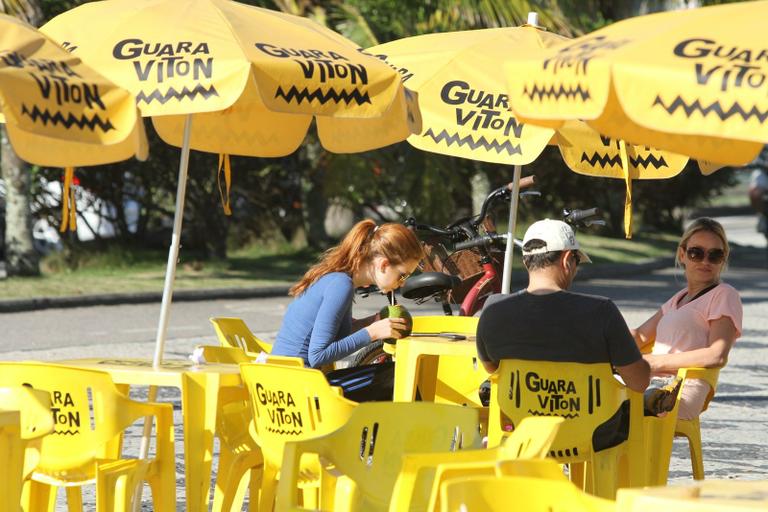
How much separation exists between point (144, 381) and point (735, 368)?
8.06 meters

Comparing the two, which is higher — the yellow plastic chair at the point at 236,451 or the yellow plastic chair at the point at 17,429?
the yellow plastic chair at the point at 17,429

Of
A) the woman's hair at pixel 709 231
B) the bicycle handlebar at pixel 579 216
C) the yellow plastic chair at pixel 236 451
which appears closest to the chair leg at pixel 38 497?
the yellow plastic chair at pixel 236 451

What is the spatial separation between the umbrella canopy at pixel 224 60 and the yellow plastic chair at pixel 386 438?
4.45 feet

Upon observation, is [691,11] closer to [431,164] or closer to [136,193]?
[431,164]

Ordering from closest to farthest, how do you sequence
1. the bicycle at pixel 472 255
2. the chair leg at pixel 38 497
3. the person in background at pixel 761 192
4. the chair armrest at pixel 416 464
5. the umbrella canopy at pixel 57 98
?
the chair armrest at pixel 416 464 → the umbrella canopy at pixel 57 98 → the chair leg at pixel 38 497 → the bicycle at pixel 472 255 → the person in background at pixel 761 192

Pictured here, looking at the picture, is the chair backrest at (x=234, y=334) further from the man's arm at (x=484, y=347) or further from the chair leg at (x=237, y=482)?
the man's arm at (x=484, y=347)

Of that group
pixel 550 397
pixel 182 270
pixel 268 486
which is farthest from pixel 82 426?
pixel 182 270

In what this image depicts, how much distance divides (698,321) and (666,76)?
9.52 ft

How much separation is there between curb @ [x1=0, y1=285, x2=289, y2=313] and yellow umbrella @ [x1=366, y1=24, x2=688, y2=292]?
33.9 ft

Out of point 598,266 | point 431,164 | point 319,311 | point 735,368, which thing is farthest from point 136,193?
point 319,311

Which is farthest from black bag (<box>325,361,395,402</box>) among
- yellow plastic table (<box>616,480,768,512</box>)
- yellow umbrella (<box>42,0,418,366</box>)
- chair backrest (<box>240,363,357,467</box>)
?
yellow plastic table (<box>616,480,768,512</box>)

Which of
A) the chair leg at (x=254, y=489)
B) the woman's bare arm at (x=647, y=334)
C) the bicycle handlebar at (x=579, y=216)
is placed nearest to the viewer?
the chair leg at (x=254, y=489)

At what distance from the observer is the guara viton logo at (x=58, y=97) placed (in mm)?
4598

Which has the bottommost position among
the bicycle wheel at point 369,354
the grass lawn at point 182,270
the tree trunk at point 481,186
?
the grass lawn at point 182,270
